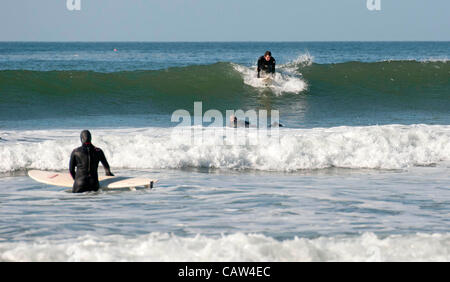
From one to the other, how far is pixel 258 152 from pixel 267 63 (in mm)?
10444

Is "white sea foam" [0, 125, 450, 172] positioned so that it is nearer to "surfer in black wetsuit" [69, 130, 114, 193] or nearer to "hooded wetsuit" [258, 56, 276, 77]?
"surfer in black wetsuit" [69, 130, 114, 193]

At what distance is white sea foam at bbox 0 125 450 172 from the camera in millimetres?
13023

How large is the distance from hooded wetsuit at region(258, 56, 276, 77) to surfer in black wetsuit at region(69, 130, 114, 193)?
13549 millimetres

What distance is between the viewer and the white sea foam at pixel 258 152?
13023 millimetres

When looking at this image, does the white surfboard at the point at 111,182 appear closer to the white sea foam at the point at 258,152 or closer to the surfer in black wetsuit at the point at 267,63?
the white sea foam at the point at 258,152

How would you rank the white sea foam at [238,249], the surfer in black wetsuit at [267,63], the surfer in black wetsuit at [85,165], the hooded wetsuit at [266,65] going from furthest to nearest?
1. the hooded wetsuit at [266,65]
2. the surfer in black wetsuit at [267,63]
3. the surfer in black wetsuit at [85,165]
4. the white sea foam at [238,249]

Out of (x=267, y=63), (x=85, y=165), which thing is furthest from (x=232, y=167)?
(x=267, y=63)

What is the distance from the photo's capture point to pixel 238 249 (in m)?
6.64

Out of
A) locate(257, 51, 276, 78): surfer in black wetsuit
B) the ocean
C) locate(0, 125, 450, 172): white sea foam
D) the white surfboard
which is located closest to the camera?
the ocean

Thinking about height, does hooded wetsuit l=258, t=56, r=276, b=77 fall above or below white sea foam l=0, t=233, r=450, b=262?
above

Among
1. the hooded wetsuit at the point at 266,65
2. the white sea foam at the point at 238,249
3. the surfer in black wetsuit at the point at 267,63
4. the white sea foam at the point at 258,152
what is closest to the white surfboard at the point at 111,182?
the white sea foam at the point at 258,152

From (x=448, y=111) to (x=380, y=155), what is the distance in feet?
33.7

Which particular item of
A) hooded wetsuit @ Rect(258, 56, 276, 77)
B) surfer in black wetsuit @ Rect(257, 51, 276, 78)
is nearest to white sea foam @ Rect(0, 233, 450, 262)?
surfer in black wetsuit @ Rect(257, 51, 276, 78)

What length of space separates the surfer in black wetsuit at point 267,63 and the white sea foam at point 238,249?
1627cm
